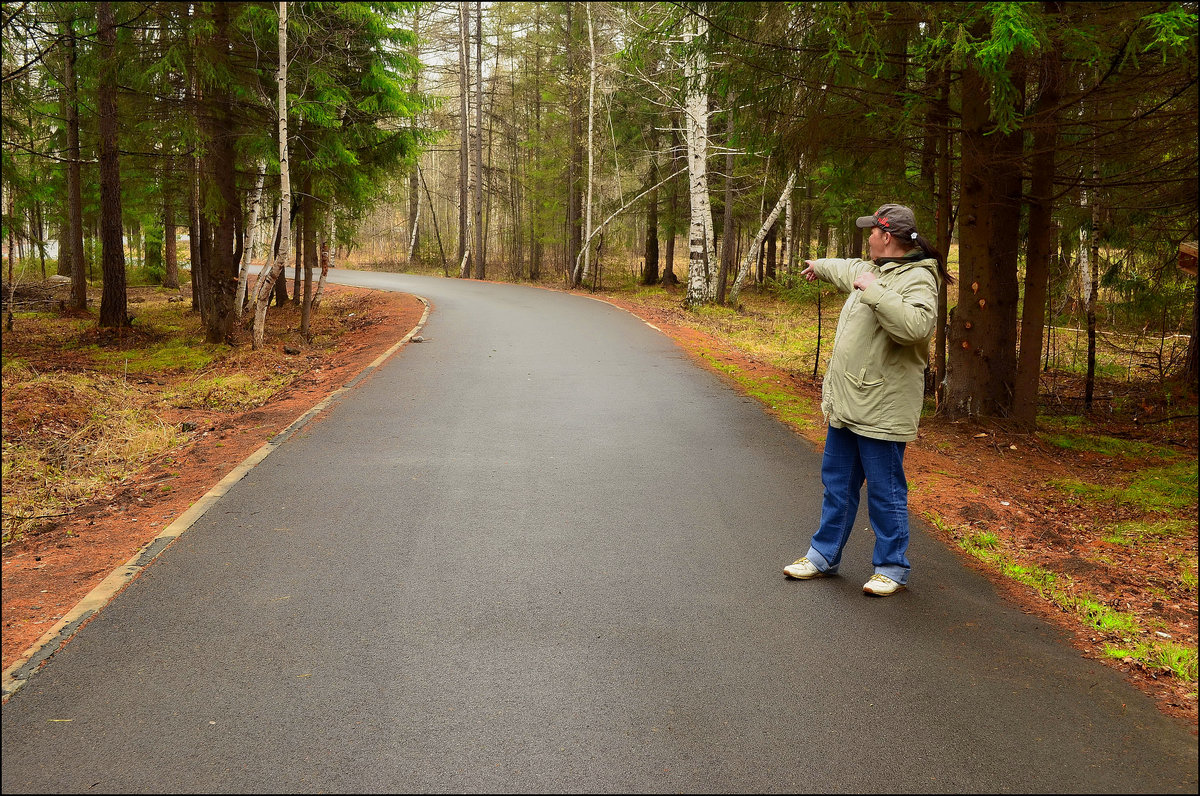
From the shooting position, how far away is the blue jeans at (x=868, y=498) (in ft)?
15.0

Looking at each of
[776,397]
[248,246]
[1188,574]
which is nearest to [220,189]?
[248,246]

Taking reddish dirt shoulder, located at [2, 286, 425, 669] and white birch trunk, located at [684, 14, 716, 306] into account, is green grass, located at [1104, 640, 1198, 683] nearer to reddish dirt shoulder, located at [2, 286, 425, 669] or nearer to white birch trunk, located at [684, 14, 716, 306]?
reddish dirt shoulder, located at [2, 286, 425, 669]

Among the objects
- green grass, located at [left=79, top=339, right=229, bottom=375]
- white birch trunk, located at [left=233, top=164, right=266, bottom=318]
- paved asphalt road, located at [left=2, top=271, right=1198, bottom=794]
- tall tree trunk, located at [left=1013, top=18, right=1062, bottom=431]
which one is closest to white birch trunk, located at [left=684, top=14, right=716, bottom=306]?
white birch trunk, located at [left=233, top=164, right=266, bottom=318]

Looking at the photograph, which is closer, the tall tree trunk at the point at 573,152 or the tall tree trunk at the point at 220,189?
the tall tree trunk at the point at 220,189

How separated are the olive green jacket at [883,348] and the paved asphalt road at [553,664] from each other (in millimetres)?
1060

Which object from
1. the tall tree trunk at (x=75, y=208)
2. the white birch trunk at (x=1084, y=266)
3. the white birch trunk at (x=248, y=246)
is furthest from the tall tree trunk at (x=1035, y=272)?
the tall tree trunk at (x=75, y=208)

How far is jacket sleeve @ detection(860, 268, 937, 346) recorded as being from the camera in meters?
4.23

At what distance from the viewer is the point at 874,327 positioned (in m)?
4.52

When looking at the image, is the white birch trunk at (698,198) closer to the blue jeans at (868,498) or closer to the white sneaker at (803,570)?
the blue jeans at (868,498)

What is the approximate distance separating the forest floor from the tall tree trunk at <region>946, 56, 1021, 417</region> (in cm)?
57

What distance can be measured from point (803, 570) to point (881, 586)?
462 millimetres

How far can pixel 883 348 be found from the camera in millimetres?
4496

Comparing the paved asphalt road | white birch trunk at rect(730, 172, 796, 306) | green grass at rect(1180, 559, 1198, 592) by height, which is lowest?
the paved asphalt road

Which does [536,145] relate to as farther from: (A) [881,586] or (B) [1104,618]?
(B) [1104,618]
